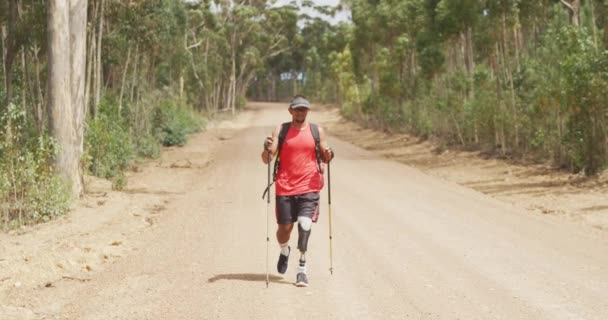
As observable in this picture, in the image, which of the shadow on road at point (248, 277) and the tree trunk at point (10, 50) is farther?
the tree trunk at point (10, 50)

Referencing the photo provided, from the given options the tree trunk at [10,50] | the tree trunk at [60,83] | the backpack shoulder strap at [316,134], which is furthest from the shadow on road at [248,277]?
the tree trunk at [10,50]

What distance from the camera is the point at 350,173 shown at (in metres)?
20.2

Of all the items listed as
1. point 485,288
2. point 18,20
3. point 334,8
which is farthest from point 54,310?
point 334,8

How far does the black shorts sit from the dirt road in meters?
0.69

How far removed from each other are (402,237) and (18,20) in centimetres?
1147

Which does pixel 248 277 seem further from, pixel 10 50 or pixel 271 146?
pixel 10 50

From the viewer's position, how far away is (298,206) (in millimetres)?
7773

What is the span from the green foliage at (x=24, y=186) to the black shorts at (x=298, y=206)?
19.8 ft

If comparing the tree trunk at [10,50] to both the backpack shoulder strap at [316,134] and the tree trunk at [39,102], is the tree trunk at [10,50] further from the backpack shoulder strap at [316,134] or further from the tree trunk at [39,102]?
the backpack shoulder strap at [316,134]

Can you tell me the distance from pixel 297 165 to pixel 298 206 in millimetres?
412

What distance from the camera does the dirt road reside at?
698 cm

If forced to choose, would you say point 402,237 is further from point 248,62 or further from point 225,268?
point 248,62

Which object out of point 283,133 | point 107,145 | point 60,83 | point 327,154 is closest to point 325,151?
point 327,154

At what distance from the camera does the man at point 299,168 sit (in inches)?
301
